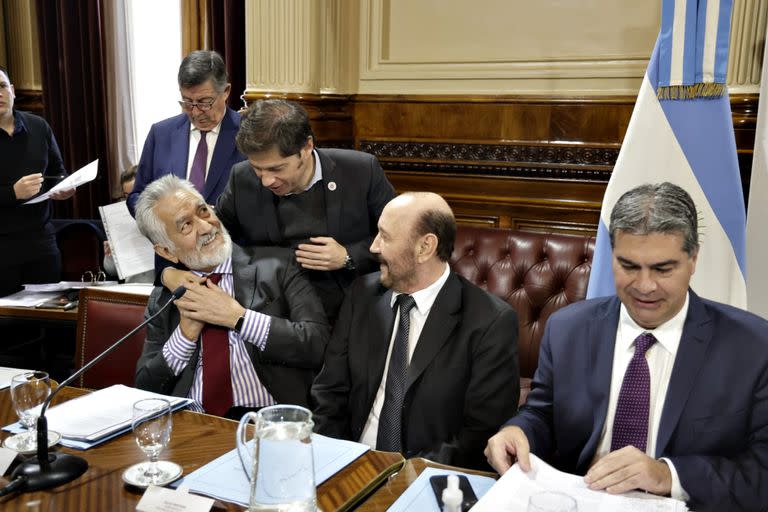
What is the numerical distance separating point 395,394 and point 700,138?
152 cm

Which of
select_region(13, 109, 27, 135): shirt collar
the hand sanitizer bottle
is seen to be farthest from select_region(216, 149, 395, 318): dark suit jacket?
select_region(13, 109, 27, 135): shirt collar

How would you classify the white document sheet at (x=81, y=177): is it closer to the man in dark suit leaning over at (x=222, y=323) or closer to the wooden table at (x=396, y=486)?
the man in dark suit leaning over at (x=222, y=323)

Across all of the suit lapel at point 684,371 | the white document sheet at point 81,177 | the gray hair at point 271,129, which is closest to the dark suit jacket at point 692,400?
the suit lapel at point 684,371

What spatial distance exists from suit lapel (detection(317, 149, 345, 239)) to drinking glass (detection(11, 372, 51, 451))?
109 centimetres

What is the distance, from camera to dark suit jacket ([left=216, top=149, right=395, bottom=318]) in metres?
2.42

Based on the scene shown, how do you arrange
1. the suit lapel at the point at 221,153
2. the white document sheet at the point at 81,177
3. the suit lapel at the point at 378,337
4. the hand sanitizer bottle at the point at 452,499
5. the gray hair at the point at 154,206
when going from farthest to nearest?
the white document sheet at the point at 81,177 → the suit lapel at the point at 221,153 → the gray hair at the point at 154,206 → the suit lapel at the point at 378,337 → the hand sanitizer bottle at the point at 452,499

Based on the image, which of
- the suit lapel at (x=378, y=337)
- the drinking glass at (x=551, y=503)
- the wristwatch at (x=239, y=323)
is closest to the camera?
the drinking glass at (x=551, y=503)

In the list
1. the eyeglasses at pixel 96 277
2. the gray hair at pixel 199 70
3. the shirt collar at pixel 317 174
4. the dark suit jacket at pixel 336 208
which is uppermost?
the gray hair at pixel 199 70

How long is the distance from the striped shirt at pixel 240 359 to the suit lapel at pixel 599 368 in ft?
3.05

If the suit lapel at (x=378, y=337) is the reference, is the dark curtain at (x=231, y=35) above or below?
above

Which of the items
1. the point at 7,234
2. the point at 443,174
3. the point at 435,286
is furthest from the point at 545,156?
the point at 7,234

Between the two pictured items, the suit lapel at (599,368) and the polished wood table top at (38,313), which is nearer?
the suit lapel at (599,368)

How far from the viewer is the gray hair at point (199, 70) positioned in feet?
9.23

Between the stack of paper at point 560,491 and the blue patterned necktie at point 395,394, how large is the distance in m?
0.54
